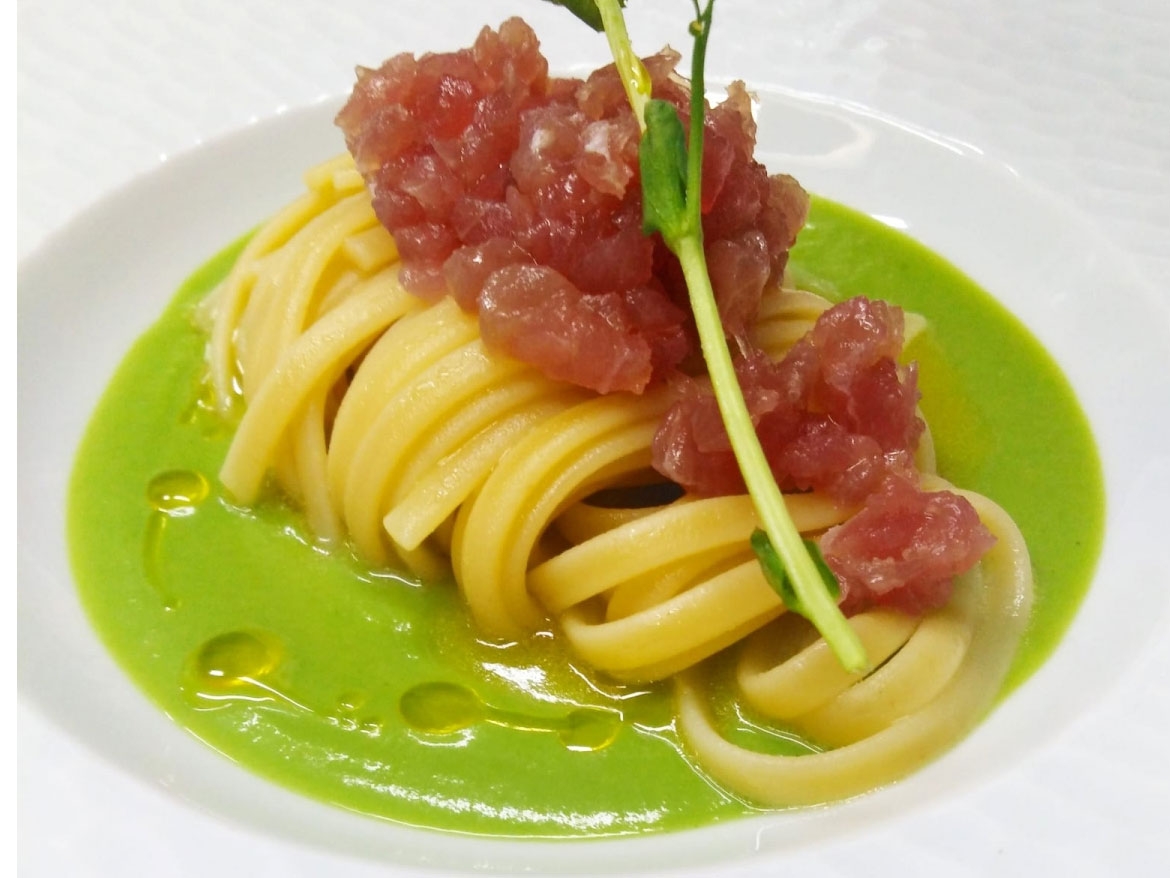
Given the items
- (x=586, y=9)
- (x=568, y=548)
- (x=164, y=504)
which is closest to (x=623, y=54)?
(x=586, y=9)

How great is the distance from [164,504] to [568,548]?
1.45 m

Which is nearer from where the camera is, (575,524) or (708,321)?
(708,321)

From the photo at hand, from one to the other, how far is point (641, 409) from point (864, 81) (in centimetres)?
274

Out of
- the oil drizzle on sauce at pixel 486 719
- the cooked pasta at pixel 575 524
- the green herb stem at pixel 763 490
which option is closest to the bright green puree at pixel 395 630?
the oil drizzle on sauce at pixel 486 719

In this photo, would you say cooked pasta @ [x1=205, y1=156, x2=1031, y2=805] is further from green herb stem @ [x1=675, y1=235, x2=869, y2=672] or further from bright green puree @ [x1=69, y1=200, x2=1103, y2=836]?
green herb stem @ [x1=675, y1=235, x2=869, y2=672]

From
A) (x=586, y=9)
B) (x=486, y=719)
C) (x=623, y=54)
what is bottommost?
(x=486, y=719)

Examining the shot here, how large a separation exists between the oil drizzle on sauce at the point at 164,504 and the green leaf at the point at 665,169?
6.77 feet

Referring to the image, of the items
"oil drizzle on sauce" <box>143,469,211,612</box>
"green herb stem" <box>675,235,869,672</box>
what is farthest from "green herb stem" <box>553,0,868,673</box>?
"oil drizzle on sauce" <box>143,469,211,612</box>

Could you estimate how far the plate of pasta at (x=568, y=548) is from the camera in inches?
118

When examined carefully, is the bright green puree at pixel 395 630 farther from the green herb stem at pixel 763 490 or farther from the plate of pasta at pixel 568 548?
the green herb stem at pixel 763 490

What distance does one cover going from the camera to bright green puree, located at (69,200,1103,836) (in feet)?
10.6

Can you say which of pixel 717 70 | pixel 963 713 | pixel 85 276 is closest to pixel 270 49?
pixel 85 276

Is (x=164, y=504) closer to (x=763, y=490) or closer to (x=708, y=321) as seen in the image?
(x=708, y=321)

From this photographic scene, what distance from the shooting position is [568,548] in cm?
384
